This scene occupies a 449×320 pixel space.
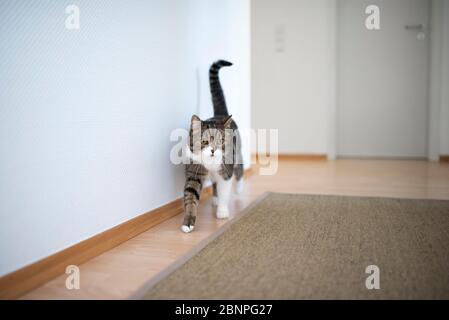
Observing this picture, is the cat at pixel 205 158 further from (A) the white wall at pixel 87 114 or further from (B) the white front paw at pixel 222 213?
(A) the white wall at pixel 87 114

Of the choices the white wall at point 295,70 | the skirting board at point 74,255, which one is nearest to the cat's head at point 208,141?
the skirting board at point 74,255

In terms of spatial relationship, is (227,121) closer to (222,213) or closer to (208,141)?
(208,141)

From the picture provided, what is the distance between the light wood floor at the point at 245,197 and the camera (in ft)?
3.89

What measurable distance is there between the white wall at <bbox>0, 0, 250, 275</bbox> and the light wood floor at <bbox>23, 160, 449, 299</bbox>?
0.12 metres

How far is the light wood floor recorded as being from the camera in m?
1.19

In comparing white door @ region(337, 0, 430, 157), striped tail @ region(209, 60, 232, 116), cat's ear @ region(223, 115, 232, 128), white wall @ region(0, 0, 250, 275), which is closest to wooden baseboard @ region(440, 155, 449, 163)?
white door @ region(337, 0, 430, 157)

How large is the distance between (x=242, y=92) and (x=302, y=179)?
819 mm

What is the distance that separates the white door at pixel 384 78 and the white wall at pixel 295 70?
173 mm

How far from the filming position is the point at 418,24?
4164mm

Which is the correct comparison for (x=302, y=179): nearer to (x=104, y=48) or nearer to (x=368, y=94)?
(x=368, y=94)

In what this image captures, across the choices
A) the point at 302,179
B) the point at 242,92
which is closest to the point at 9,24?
the point at 242,92

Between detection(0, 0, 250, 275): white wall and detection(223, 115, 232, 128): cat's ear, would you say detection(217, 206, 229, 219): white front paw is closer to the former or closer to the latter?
detection(0, 0, 250, 275): white wall

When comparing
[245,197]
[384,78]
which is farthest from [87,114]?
[384,78]

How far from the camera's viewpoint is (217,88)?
219 cm
